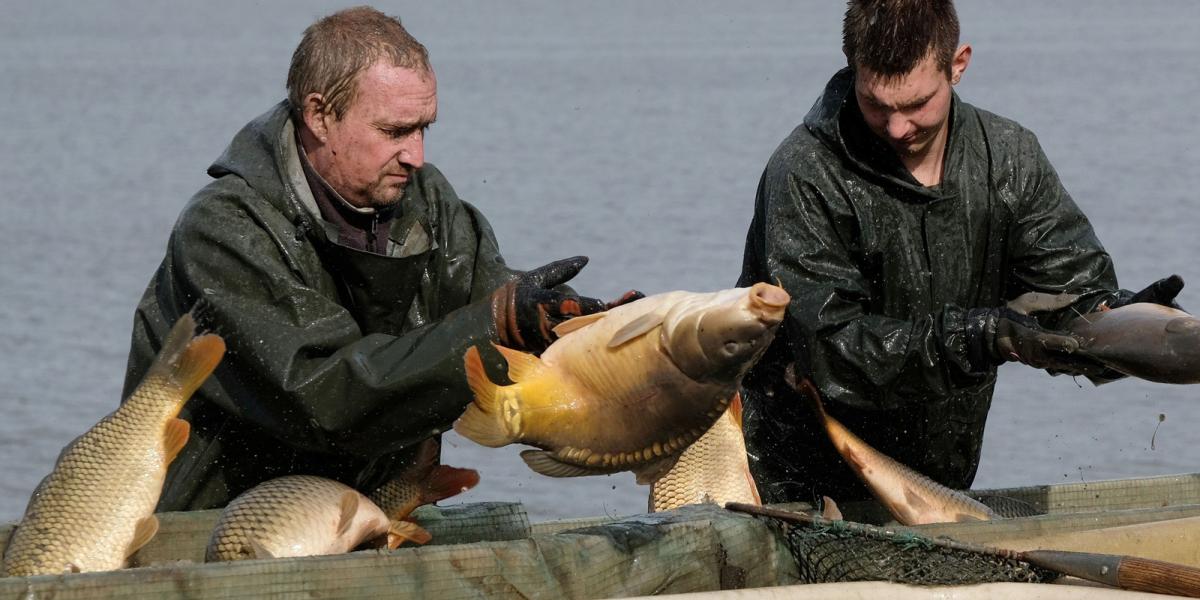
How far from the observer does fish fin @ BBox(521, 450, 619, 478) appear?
448 centimetres

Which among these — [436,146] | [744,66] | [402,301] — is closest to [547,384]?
[402,301]

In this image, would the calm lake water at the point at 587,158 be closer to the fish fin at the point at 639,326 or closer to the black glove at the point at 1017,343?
the black glove at the point at 1017,343

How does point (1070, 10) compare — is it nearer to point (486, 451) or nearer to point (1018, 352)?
point (486, 451)

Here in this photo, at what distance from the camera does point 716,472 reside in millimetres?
6090

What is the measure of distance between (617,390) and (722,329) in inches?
14.2

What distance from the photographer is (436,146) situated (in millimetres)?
21766

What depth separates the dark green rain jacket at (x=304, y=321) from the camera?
5.01 metres

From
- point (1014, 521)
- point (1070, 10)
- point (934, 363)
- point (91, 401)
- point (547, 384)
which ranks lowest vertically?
point (1070, 10)

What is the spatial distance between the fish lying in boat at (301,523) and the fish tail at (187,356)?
361 mm

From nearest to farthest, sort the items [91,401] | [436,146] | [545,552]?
[545,552] < [91,401] < [436,146]

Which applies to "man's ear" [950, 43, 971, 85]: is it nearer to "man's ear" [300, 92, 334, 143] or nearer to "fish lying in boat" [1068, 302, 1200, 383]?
"fish lying in boat" [1068, 302, 1200, 383]

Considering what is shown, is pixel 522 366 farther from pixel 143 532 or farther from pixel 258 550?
pixel 143 532

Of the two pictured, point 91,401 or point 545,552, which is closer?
point 545,552

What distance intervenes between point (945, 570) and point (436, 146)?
17.2 meters
